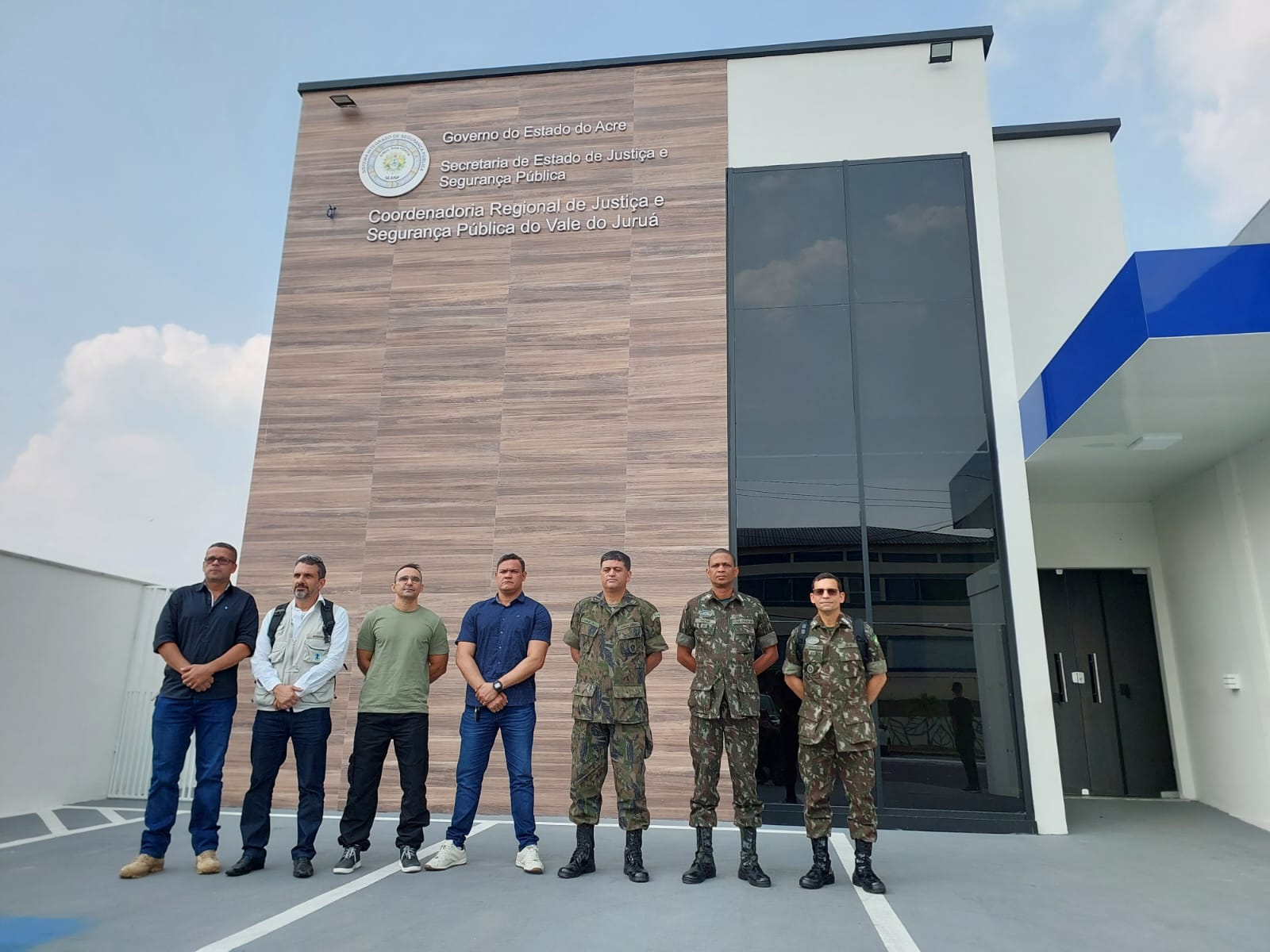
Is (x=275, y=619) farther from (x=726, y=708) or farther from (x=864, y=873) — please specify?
(x=864, y=873)

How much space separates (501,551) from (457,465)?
0.81 meters

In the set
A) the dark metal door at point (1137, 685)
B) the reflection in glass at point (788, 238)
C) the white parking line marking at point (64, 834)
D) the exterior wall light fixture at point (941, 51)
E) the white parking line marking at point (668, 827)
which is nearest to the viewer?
the white parking line marking at point (64, 834)

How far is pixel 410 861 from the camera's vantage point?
337 cm

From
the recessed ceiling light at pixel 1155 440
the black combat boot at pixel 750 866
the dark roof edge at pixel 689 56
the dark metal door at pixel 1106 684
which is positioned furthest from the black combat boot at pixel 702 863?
the dark roof edge at pixel 689 56

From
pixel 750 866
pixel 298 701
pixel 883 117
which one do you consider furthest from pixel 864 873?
pixel 883 117

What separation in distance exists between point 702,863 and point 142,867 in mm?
2486

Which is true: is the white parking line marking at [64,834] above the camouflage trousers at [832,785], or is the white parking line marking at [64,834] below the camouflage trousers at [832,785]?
below

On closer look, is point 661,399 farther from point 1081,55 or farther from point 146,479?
point 146,479

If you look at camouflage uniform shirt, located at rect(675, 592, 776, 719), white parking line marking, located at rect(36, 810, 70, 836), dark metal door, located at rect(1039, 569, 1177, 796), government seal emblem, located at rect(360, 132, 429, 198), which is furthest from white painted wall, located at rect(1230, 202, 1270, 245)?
white parking line marking, located at rect(36, 810, 70, 836)

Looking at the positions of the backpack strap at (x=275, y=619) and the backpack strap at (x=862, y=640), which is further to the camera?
the backpack strap at (x=275, y=619)

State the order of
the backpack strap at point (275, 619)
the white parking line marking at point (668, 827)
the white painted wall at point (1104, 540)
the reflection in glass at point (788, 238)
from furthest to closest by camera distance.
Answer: the white painted wall at point (1104, 540) → the reflection in glass at point (788, 238) → the white parking line marking at point (668, 827) → the backpack strap at point (275, 619)

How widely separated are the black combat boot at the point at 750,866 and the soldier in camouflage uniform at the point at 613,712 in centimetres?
44

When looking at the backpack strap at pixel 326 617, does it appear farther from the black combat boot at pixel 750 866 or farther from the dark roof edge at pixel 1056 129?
the dark roof edge at pixel 1056 129

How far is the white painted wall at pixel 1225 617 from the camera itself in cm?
529
